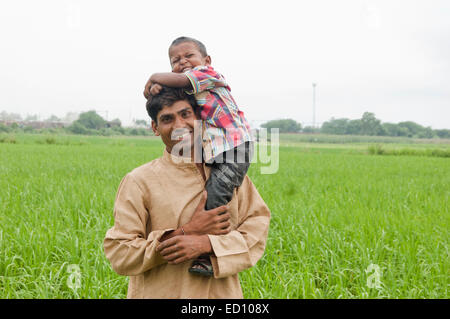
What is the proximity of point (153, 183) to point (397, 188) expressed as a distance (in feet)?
→ 18.6

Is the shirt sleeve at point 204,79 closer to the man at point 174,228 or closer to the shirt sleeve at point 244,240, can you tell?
the man at point 174,228

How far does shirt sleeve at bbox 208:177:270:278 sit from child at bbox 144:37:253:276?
4cm

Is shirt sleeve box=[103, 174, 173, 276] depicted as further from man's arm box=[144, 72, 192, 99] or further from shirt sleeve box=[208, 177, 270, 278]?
man's arm box=[144, 72, 192, 99]

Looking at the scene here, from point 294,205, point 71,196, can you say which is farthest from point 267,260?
point 71,196

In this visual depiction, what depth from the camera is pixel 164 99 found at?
3.11 ft

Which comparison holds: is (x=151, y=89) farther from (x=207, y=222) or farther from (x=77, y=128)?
(x=77, y=128)

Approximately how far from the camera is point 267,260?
259cm

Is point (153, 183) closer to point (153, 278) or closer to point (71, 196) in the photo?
point (153, 278)

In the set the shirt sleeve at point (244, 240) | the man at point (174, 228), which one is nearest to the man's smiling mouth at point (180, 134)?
the man at point (174, 228)

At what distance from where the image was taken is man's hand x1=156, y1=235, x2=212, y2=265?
85cm

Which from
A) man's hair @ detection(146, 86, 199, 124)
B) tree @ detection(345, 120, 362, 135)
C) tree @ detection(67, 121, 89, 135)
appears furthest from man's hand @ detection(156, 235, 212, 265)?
tree @ detection(345, 120, 362, 135)

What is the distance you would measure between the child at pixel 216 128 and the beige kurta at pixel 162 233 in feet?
0.15

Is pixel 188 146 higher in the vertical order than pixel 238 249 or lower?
higher
